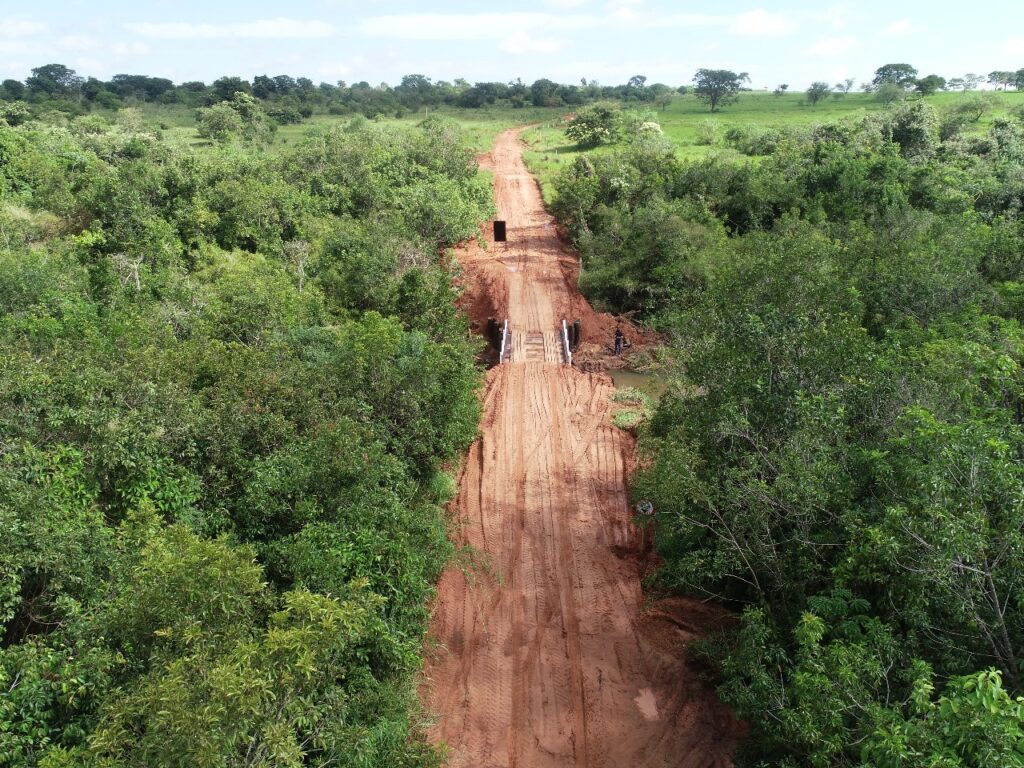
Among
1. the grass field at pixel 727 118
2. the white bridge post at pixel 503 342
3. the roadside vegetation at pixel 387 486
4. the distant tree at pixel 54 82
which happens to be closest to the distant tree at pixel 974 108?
the grass field at pixel 727 118

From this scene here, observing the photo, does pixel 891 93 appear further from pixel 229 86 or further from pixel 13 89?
pixel 13 89

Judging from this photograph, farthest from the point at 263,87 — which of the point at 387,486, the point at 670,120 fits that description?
the point at 387,486

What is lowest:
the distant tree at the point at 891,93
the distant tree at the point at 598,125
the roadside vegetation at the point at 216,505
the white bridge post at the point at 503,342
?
the white bridge post at the point at 503,342

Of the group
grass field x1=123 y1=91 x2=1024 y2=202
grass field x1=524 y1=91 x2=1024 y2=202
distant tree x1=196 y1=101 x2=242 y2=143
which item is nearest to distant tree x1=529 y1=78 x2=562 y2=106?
grass field x1=123 y1=91 x2=1024 y2=202

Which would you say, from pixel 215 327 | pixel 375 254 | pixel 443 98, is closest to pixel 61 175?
pixel 375 254

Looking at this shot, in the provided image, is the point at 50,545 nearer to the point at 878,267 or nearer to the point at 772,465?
the point at 772,465

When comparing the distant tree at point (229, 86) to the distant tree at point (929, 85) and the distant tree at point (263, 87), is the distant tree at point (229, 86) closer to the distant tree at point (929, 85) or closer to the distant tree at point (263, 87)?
A: the distant tree at point (263, 87)
